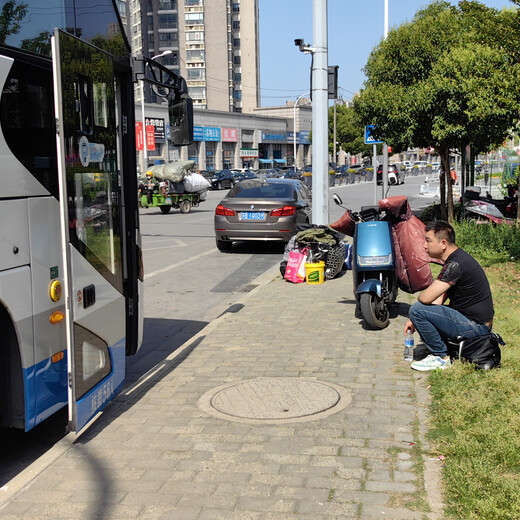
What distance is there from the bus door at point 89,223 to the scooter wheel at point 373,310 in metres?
2.98

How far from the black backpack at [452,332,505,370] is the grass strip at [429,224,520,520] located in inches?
2.9

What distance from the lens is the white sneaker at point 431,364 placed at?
5625mm

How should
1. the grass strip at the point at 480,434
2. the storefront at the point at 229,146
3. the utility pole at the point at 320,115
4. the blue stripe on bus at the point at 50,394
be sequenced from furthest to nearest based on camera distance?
the storefront at the point at 229,146, the utility pole at the point at 320,115, the blue stripe on bus at the point at 50,394, the grass strip at the point at 480,434

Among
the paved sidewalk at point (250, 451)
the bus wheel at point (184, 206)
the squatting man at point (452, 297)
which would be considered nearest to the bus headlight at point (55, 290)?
the paved sidewalk at point (250, 451)

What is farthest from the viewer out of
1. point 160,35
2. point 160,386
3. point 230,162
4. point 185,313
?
point 160,35

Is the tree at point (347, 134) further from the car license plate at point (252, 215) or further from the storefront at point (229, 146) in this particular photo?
the car license plate at point (252, 215)

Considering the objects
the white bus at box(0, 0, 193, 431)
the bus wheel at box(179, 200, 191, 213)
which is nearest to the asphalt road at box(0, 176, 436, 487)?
the white bus at box(0, 0, 193, 431)

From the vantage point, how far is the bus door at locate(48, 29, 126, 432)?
3986 millimetres

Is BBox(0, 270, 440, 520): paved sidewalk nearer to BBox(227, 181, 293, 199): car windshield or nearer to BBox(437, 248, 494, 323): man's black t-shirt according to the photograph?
BBox(437, 248, 494, 323): man's black t-shirt

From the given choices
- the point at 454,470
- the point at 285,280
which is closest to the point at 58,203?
the point at 454,470

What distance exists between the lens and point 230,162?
8538 centimetres

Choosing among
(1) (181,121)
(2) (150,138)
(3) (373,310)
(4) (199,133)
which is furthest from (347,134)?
(1) (181,121)

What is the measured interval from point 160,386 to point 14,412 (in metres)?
1.80

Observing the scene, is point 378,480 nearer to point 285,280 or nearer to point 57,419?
point 57,419
